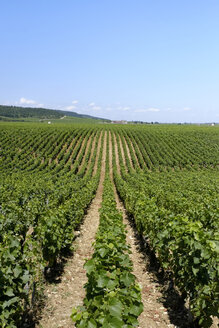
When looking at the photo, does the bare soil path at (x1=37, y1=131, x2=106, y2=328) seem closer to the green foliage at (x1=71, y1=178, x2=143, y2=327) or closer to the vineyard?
the vineyard

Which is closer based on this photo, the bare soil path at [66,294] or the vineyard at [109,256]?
the vineyard at [109,256]

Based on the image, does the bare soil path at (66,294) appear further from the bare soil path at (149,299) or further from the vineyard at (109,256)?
the bare soil path at (149,299)

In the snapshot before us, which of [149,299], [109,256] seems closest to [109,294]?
[109,256]

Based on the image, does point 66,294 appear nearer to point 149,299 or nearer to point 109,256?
point 149,299

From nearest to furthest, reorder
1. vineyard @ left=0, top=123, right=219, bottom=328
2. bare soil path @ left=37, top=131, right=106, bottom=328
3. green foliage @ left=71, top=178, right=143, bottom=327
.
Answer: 1. green foliage @ left=71, top=178, right=143, bottom=327
2. vineyard @ left=0, top=123, right=219, bottom=328
3. bare soil path @ left=37, top=131, right=106, bottom=328

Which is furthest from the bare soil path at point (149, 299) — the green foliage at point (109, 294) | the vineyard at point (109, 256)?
the green foliage at point (109, 294)

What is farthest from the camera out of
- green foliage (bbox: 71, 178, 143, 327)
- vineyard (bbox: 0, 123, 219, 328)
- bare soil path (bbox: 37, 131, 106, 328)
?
bare soil path (bbox: 37, 131, 106, 328)

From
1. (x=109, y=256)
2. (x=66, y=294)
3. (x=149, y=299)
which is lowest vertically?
(x=66, y=294)

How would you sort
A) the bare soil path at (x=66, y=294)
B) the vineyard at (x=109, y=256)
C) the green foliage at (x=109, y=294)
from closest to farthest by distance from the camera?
the green foliage at (x=109, y=294) < the vineyard at (x=109, y=256) < the bare soil path at (x=66, y=294)

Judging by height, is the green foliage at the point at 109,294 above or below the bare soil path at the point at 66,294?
above

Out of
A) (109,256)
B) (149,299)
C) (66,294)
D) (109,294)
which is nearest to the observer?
(109,294)

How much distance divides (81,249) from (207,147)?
46393 mm

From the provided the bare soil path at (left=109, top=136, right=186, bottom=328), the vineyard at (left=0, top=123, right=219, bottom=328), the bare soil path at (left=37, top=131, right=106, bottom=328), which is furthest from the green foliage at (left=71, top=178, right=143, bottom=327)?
the bare soil path at (left=109, top=136, right=186, bottom=328)

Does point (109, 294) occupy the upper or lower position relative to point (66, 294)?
Answer: upper
